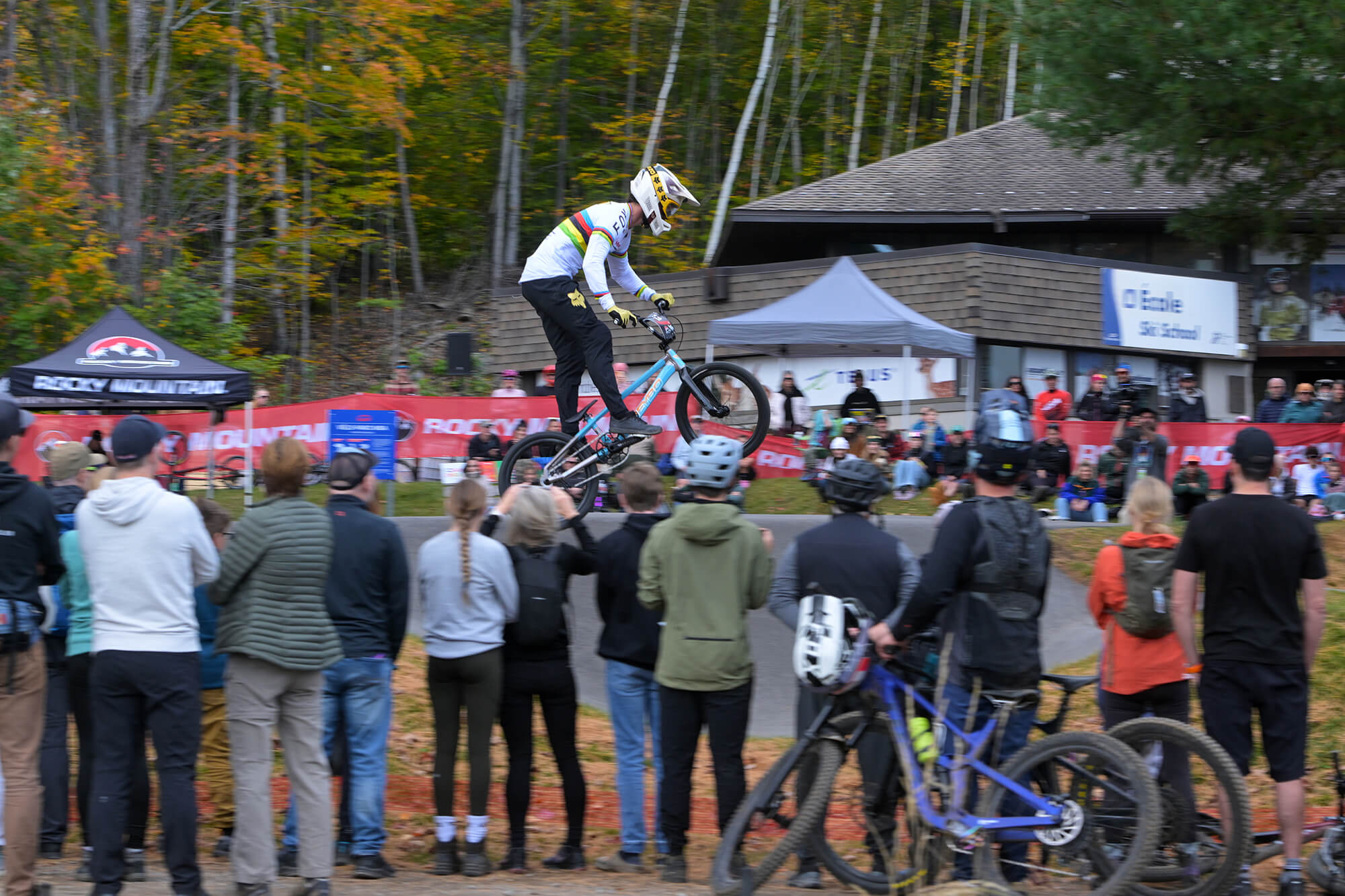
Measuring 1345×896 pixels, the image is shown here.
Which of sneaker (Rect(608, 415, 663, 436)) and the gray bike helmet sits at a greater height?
sneaker (Rect(608, 415, 663, 436))

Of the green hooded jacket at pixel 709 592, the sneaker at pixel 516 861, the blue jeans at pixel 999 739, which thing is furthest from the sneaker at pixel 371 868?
the blue jeans at pixel 999 739

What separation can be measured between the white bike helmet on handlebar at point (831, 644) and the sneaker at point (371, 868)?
2.32m

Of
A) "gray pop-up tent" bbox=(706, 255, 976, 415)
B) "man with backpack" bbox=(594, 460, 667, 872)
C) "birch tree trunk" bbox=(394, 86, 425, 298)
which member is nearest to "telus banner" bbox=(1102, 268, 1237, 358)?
"gray pop-up tent" bbox=(706, 255, 976, 415)

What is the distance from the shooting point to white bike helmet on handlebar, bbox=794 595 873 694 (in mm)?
5098

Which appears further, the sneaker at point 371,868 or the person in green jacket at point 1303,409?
the person in green jacket at point 1303,409

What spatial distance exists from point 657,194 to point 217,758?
4.78 meters

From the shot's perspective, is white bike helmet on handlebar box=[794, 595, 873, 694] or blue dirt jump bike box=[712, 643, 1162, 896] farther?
white bike helmet on handlebar box=[794, 595, 873, 694]

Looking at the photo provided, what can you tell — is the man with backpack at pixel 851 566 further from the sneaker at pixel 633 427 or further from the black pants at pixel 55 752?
the sneaker at pixel 633 427

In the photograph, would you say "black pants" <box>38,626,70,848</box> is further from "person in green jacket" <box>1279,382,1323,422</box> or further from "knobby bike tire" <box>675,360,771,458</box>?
"person in green jacket" <box>1279,382,1323,422</box>

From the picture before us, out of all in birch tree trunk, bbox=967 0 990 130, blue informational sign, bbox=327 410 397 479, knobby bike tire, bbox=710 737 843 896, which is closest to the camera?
knobby bike tire, bbox=710 737 843 896

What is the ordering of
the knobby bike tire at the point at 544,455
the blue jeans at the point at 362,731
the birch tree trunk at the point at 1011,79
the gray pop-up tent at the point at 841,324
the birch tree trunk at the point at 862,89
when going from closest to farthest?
the blue jeans at the point at 362,731 < the knobby bike tire at the point at 544,455 < the gray pop-up tent at the point at 841,324 < the birch tree trunk at the point at 862,89 < the birch tree trunk at the point at 1011,79

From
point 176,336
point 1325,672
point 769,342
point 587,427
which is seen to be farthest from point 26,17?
point 1325,672

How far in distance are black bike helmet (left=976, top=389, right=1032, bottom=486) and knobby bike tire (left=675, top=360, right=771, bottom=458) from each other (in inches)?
63.6

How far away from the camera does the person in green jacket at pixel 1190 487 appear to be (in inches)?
567
